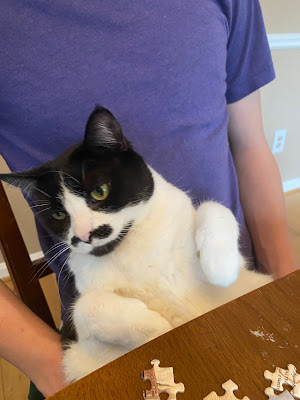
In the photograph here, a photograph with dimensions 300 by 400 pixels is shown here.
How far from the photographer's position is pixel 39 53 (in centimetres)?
59

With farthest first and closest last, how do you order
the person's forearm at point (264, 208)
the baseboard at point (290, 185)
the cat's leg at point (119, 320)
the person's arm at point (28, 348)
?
the baseboard at point (290, 185), the person's forearm at point (264, 208), the person's arm at point (28, 348), the cat's leg at point (119, 320)

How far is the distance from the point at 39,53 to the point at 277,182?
654 millimetres

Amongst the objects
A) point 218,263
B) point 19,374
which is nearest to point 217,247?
point 218,263

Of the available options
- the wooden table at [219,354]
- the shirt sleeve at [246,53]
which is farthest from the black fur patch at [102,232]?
the shirt sleeve at [246,53]

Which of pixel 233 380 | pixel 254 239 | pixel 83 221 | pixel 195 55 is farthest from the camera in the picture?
pixel 254 239

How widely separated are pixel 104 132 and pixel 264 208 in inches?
19.6

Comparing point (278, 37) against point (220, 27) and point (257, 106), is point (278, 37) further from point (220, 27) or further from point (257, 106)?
point (220, 27)

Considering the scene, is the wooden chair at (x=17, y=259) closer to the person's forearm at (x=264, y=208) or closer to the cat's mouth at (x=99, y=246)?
the cat's mouth at (x=99, y=246)

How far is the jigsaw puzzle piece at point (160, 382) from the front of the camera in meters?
0.33

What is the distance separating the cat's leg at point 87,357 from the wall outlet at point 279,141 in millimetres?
1027

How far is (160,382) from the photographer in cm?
34

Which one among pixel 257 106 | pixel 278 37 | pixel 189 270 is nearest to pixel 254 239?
pixel 189 270

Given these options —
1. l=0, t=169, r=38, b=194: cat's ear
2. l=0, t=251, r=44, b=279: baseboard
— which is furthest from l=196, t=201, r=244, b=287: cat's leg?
l=0, t=251, r=44, b=279: baseboard

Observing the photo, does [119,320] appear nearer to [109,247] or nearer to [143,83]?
[109,247]
